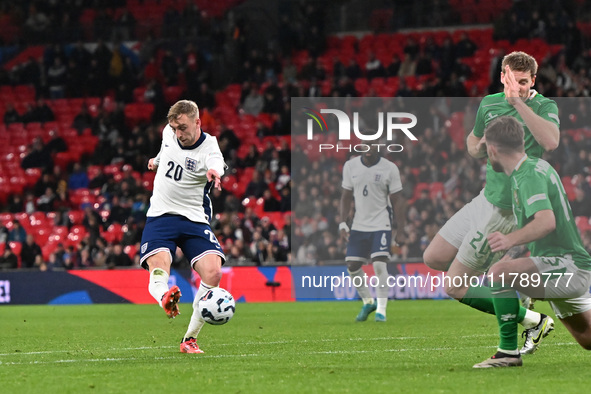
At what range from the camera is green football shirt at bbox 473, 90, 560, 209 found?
7.70 metres

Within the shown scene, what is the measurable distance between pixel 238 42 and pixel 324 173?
18711 mm

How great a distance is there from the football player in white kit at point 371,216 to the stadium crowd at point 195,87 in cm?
666

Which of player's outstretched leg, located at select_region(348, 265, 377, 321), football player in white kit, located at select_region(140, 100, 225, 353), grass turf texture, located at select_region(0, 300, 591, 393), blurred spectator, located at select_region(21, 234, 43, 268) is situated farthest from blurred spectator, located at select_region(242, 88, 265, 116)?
football player in white kit, located at select_region(140, 100, 225, 353)

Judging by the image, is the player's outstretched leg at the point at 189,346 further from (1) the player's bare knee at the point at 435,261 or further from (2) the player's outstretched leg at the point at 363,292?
(2) the player's outstretched leg at the point at 363,292

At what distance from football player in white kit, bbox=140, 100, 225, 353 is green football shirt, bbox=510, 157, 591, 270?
272cm

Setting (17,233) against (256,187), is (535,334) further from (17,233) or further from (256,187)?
(17,233)

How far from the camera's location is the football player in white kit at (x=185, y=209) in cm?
888

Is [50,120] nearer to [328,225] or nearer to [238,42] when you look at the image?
[238,42]

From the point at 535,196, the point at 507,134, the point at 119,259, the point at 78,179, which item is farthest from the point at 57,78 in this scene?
the point at 535,196

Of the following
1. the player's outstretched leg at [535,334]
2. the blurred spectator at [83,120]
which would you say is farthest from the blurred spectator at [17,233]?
the player's outstretched leg at [535,334]

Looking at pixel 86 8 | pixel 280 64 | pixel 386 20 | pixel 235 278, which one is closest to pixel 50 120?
pixel 86 8

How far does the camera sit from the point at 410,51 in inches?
1059

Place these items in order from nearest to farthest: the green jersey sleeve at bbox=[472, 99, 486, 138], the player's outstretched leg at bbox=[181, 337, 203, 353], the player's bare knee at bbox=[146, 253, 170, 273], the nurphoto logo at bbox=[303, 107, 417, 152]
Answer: the green jersey sleeve at bbox=[472, 99, 486, 138]
the player's bare knee at bbox=[146, 253, 170, 273]
the player's outstretched leg at bbox=[181, 337, 203, 353]
the nurphoto logo at bbox=[303, 107, 417, 152]

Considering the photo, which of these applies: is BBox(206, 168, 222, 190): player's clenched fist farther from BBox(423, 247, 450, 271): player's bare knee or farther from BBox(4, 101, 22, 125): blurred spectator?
BBox(4, 101, 22, 125): blurred spectator
